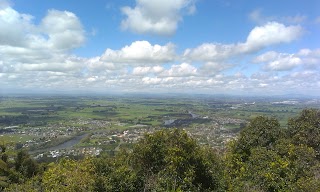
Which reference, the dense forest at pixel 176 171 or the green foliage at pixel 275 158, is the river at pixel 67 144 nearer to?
the dense forest at pixel 176 171

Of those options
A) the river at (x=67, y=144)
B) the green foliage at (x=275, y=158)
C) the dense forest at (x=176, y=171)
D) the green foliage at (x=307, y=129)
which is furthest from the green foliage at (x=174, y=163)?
the river at (x=67, y=144)

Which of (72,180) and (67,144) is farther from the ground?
(72,180)

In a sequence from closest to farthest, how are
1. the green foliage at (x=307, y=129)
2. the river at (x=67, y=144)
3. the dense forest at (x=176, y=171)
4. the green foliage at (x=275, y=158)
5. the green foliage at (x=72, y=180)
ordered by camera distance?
the green foliage at (x=72, y=180) → the dense forest at (x=176, y=171) → the green foliage at (x=275, y=158) → the green foliage at (x=307, y=129) → the river at (x=67, y=144)

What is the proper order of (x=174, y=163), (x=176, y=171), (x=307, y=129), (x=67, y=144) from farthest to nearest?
(x=67, y=144), (x=307, y=129), (x=174, y=163), (x=176, y=171)

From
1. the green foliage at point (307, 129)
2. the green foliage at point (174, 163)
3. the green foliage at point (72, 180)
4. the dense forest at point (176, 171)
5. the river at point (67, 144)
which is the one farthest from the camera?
the river at point (67, 144)

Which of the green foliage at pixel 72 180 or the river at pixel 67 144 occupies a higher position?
the green foliage at pixel 72 180

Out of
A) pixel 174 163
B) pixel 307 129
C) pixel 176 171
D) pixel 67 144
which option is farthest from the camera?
pixel 67 144

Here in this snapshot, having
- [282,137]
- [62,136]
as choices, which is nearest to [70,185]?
[282,137]

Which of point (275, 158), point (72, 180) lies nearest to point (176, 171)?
point (72, 180)

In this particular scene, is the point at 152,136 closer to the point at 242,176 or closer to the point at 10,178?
the point at 242,176

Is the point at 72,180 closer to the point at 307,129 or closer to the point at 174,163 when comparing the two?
the point at 174,163

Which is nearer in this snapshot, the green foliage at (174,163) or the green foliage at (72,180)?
the green foliage at (72,180)
